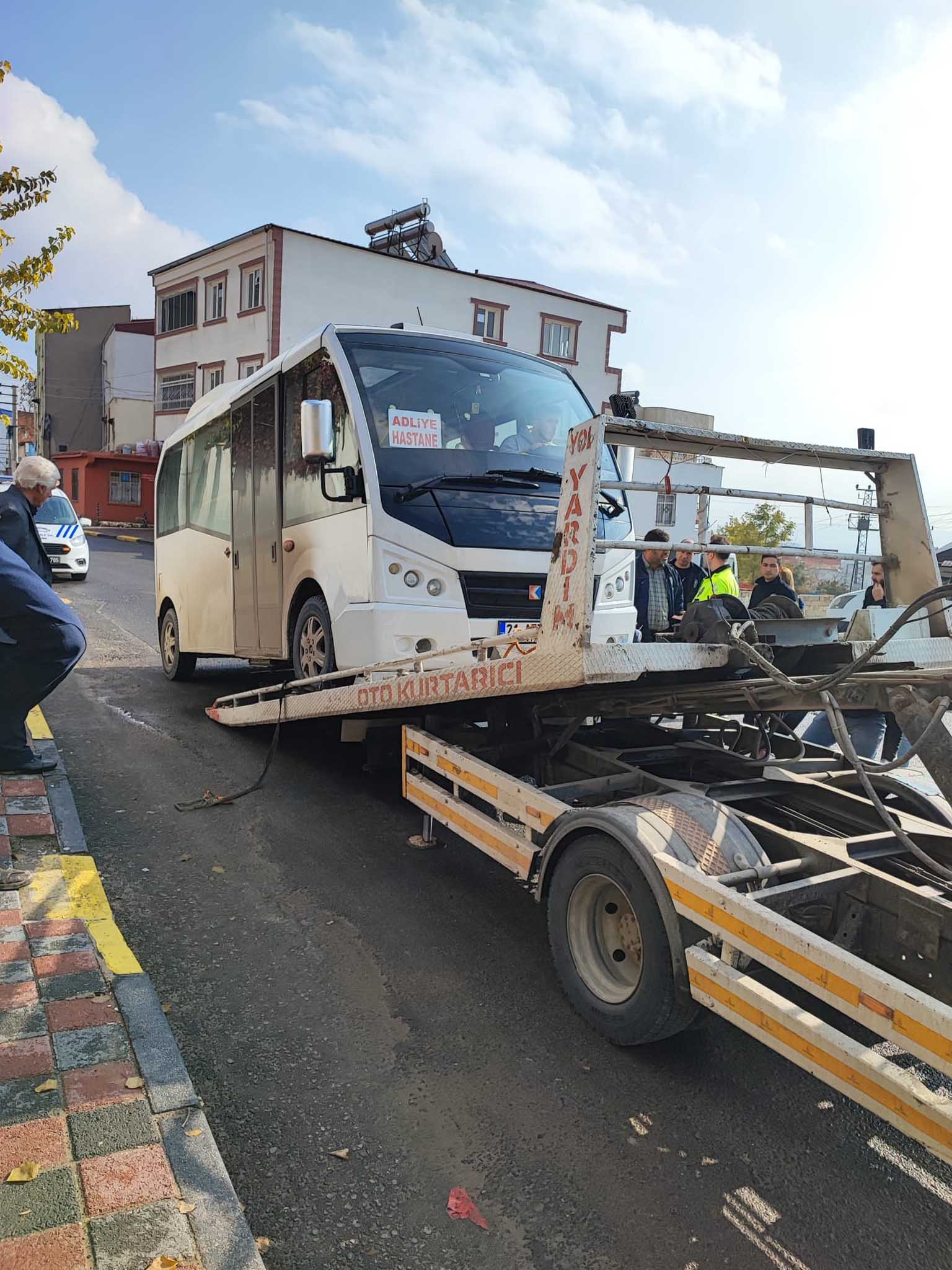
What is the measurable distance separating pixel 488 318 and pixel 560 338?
11.7 ft

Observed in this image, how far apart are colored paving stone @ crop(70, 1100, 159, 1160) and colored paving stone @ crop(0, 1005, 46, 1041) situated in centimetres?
49

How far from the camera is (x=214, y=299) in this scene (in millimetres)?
34000

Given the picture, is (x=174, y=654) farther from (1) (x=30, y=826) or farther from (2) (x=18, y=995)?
(2) (x=18, y=995)

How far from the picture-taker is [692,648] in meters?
3.58

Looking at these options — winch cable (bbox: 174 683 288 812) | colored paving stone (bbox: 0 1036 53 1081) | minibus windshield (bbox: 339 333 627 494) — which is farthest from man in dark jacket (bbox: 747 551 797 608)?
colored paving stone (bbox: 0 1036 53 1081)

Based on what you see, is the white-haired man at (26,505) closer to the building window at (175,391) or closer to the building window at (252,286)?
the building window at (252,286)

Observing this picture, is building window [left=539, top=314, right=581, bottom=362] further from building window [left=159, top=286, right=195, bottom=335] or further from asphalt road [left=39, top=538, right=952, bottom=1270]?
asphalt road [left=39, top=538, right=952, bottom=1270]

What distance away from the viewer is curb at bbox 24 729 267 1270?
86.4 inches

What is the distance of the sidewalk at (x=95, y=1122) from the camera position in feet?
7.04

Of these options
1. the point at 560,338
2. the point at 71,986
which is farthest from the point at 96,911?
the point at 560,338

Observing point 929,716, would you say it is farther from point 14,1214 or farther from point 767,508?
point 14,1214

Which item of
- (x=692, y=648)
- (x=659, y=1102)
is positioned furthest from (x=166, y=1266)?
(x=692, y=648)

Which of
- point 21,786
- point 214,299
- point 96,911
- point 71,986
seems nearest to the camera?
point 71,986

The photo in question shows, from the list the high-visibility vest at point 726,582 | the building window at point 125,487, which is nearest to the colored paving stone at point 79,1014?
the high-visibility vest at point 726,582
